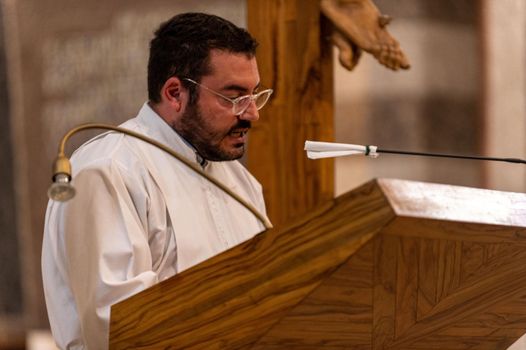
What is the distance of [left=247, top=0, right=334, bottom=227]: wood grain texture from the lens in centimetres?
546

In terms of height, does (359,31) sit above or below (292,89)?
above

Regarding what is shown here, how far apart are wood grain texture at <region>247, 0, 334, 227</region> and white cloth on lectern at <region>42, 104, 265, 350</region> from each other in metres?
1.23

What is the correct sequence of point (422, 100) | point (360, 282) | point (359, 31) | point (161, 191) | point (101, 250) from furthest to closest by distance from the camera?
point (422, 100) < point (359, 31) < point (161, 191) < point (101, 250) < point (360, 282)

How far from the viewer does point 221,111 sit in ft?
13.6

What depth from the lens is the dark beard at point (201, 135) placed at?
4.16m

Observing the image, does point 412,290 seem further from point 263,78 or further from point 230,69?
point 263,78

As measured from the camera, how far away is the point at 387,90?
23.9ft

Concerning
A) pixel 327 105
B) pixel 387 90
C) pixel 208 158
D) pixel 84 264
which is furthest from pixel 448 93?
pixel 84 264

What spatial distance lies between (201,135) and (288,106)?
1.33 meters

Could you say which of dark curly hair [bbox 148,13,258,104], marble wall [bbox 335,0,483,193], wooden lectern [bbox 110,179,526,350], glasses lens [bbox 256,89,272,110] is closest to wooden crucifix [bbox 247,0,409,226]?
glasses lens [bbox 256,89,272,110]

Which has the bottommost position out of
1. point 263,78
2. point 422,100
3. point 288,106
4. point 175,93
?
point 422,100

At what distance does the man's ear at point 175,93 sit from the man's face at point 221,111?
0.11 feet

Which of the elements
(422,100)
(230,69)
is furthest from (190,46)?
(422,100)

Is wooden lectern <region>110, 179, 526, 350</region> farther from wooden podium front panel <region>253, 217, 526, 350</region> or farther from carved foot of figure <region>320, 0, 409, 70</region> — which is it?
carved foot of figure <region>320, 0, 409, 70</region>
